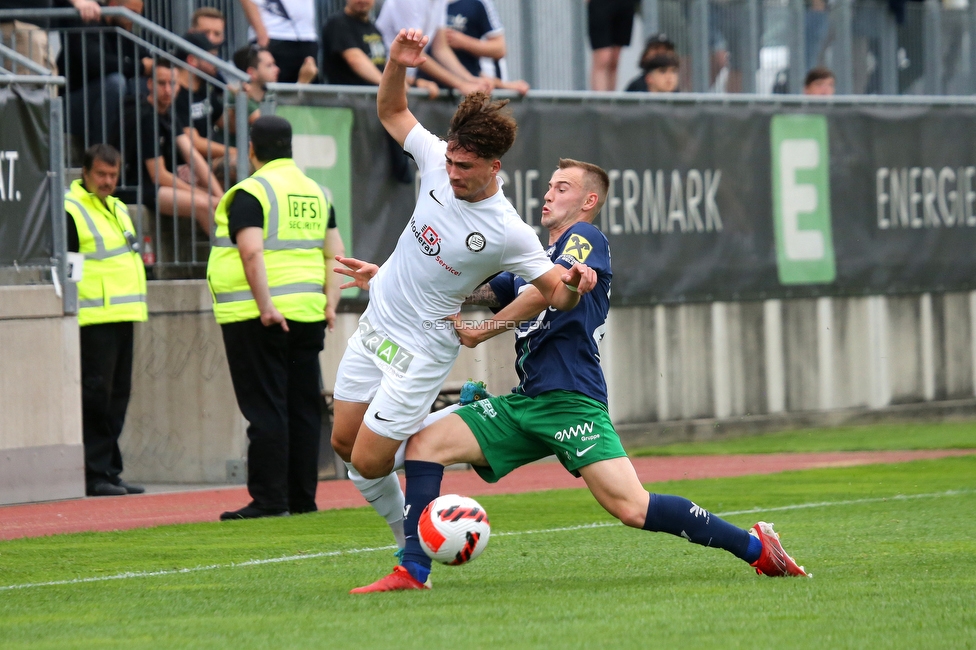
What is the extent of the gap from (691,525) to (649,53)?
10.2 m

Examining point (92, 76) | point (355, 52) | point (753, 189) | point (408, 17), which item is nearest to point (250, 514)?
point (92, 76)

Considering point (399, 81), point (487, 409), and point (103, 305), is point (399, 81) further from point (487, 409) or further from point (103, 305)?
point (103, 305)

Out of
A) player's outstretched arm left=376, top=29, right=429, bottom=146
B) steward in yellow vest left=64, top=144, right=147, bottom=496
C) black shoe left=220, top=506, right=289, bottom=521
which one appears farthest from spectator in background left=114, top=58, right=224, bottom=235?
player's outstretched arm left=376, top=29, right=429, bottom=146

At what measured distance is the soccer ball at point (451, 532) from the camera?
6234 millimetres

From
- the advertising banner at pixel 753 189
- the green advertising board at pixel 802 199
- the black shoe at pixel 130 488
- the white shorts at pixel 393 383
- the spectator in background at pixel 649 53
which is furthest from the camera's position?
the green advertising board at pixel 802 199

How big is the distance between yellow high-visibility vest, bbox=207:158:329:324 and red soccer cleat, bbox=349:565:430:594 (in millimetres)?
3702

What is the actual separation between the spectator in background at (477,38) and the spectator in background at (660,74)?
1736mm

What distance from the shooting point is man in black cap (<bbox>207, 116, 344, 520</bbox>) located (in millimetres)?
9758

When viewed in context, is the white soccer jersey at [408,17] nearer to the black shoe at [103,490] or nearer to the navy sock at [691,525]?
the black shoe at [103,490]

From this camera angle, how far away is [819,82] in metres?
17.3

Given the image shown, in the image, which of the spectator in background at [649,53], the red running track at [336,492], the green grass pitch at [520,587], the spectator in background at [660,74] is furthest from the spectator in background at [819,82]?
the green grass pitch at [520,587]

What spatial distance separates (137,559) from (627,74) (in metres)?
9.82

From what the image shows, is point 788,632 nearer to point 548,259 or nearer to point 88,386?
point 548,259

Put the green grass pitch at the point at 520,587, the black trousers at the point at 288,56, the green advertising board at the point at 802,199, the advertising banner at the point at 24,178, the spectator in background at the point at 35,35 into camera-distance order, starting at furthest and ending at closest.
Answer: the green advertising board at the point at 802,199, the black trousers at the point at 288,56, the spectator in background at the point at 35,35, the advertising banner at the point at 24,178, the green grass pitch at the point at 520,587
